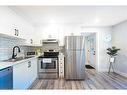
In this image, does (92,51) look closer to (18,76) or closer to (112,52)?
(112,52)

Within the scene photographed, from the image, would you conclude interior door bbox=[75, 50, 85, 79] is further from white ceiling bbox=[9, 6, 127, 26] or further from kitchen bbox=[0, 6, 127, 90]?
white ceiling bbox=[9, 6, 127, 26]

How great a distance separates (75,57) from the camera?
5160 millimetres

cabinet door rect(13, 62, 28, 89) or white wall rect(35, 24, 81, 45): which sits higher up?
white wall rect(35, 24, 81, 45)

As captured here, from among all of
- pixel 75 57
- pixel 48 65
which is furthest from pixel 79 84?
pixel 48 65

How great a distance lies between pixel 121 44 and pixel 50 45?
10.1 ft

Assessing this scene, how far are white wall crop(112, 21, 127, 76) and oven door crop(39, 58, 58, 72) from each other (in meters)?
2.80

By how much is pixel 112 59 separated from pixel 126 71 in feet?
3.06

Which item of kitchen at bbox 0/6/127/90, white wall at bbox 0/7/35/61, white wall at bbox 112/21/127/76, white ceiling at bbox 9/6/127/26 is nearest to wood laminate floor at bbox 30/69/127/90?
kitchen at bbox 0/6/127/90

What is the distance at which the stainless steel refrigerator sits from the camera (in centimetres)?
514

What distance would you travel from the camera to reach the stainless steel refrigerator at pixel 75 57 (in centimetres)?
514

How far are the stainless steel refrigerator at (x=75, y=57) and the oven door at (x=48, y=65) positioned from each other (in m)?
0.53
